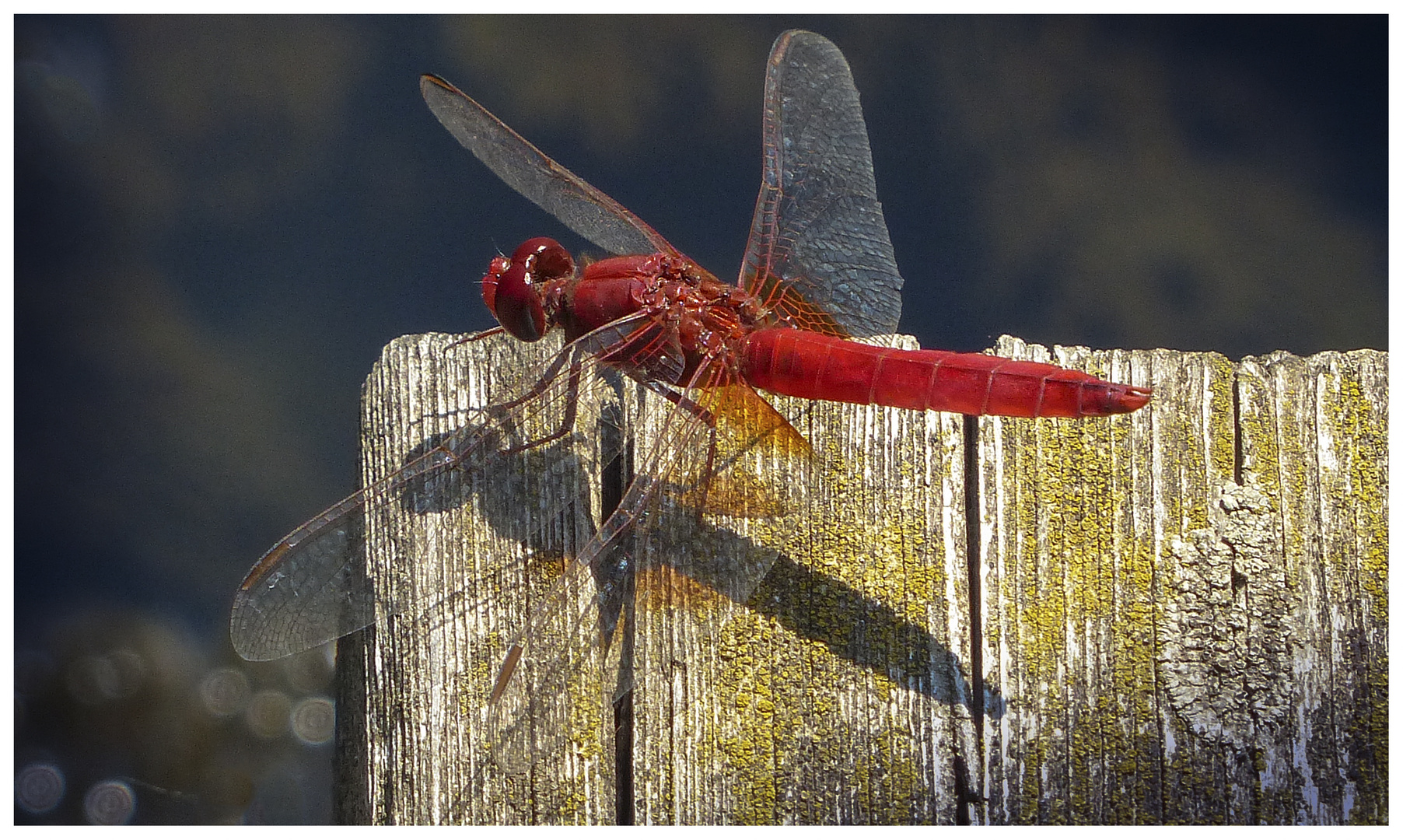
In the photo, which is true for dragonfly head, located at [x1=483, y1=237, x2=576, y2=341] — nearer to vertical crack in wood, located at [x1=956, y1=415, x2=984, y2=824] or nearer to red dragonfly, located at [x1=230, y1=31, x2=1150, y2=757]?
red dragonfly, located at [x1=230, y1=31, x2=1150, y2=757]

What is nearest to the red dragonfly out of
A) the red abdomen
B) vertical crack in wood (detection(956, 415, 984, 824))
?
the red abdomen

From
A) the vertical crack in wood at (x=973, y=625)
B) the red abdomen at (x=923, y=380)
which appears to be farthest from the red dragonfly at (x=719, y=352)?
the vertical crack in wood at (x=973, y=625)

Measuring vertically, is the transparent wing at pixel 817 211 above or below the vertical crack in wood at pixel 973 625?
above

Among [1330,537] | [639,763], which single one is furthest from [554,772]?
[1330,537]

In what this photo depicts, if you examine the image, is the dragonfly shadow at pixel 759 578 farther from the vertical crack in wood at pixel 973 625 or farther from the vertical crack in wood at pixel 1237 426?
the vertical crack in wood at pixel 1237 426

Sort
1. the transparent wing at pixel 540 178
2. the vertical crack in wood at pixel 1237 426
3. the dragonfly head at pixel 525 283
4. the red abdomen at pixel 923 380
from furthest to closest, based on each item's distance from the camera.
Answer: the transparent wing at pixel 540 178
the dragonfly head at pixel 525 283
the vertical crack in wood at pixel 1237 426
the red abdomen at pixel 923 380
